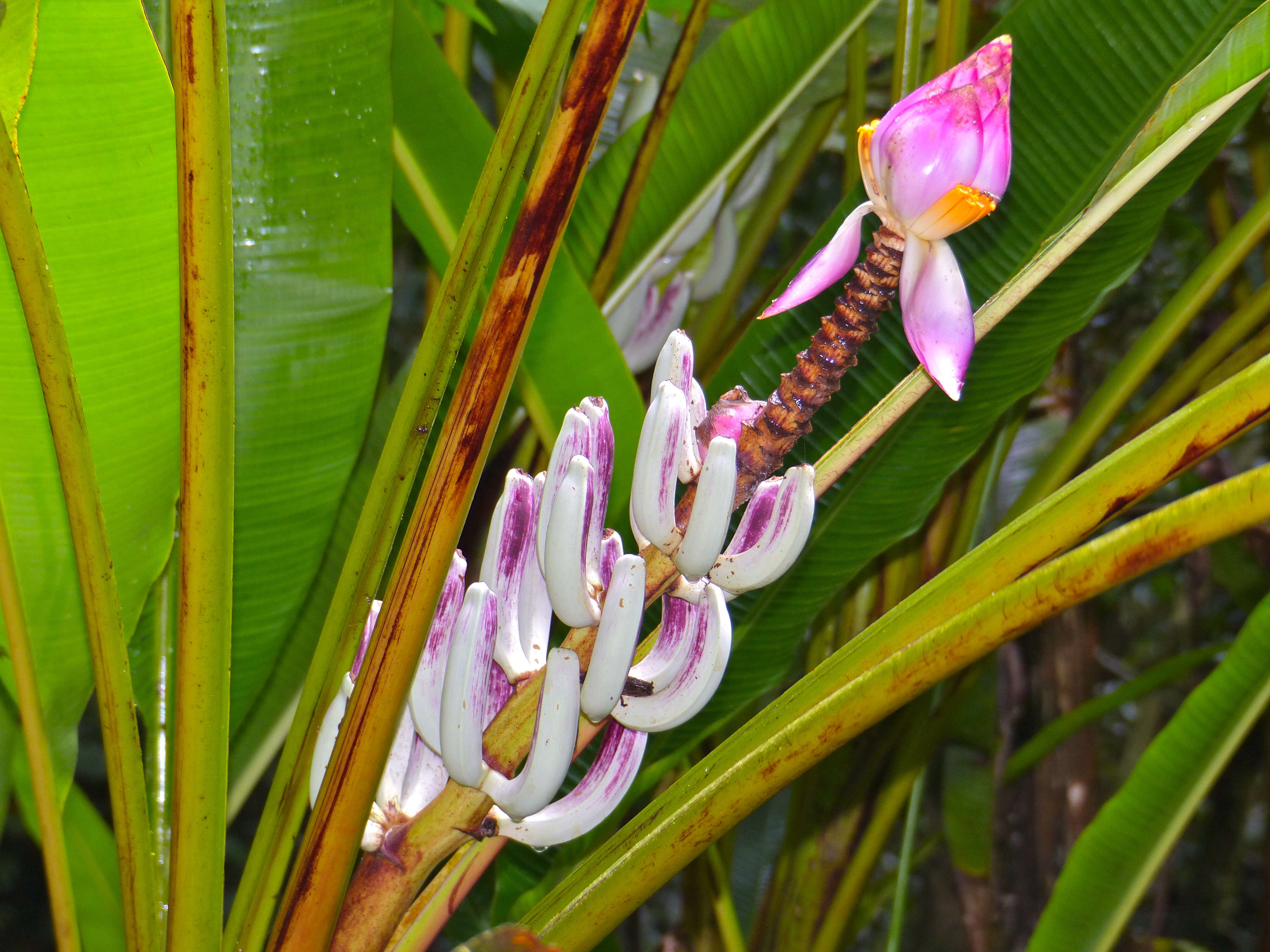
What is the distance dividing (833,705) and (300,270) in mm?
290

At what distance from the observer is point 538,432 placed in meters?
0.52

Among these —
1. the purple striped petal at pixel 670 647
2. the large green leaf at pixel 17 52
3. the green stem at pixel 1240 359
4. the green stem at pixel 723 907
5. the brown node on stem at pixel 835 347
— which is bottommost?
the green stem at pixel 723 907

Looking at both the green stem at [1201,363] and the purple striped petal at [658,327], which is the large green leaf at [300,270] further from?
the green stem at [1201,363]

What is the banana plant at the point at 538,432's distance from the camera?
284 millimetres

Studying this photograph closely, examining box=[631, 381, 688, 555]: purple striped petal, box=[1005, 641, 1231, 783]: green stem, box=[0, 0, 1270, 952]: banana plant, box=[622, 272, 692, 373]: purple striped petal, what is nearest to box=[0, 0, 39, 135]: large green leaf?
box=[0, 0, 1270, 952]: banana plant

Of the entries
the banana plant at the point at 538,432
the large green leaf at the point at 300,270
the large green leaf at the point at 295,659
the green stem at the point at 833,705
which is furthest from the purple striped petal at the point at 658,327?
the green stem at the point at 833,705

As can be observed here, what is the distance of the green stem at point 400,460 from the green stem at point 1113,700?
2.36 feet

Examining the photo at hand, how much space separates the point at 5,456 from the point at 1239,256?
68 cm

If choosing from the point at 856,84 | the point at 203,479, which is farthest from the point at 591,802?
the point at 856,84

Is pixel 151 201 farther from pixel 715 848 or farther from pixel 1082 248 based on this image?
pixel 715 848

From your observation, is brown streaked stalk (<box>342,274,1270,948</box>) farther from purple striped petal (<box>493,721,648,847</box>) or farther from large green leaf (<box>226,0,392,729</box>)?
large green leaf (<box>226,0,392,729</box>)

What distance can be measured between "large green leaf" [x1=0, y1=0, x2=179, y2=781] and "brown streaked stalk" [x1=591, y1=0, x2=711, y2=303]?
256mm

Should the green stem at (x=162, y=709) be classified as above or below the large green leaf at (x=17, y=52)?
below

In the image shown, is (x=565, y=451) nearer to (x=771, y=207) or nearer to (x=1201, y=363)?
(x=1201, y=363)
